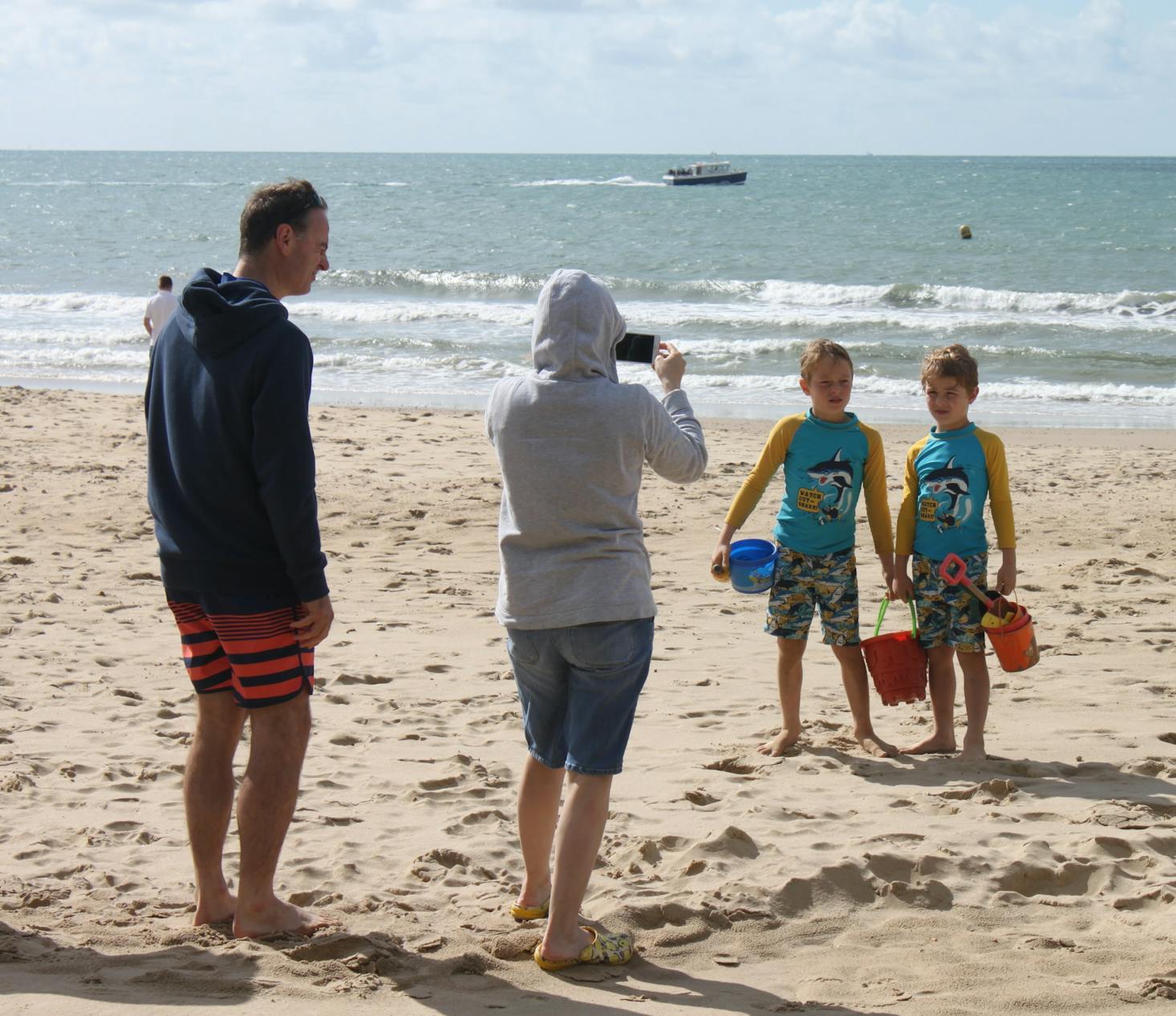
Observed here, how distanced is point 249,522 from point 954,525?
261cm

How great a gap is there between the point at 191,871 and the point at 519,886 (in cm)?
96

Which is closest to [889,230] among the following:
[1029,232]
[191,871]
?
[1029,232]

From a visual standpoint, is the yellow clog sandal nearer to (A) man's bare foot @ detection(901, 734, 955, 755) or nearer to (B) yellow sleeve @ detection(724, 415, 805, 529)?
(B) yellow sleeve @ detection(724, 415, 805, 529)

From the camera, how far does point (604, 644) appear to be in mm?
2922

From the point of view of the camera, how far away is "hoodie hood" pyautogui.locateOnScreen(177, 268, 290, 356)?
2.94 meters

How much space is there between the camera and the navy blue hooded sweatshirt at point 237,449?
2930 millimetres

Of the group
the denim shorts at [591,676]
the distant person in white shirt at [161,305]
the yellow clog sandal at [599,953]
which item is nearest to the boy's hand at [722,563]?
the denim shorts at [591,676]

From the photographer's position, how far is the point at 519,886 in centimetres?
362

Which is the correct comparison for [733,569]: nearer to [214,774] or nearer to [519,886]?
[519,886]

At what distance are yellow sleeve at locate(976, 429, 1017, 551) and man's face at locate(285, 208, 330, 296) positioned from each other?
2487mm

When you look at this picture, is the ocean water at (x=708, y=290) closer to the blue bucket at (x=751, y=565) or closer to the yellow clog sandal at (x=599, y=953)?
the blue bucket at (x=751, y=565)

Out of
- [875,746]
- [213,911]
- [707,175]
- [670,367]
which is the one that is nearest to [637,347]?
[670,367]

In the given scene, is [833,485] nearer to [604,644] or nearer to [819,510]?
[819,510]

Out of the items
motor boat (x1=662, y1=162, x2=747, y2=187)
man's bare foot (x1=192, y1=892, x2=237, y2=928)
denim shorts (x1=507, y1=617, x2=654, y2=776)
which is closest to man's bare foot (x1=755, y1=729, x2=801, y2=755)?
denim shorts (x1=507, y1=617, x2=654, y2=776)
